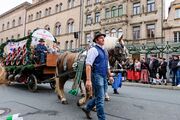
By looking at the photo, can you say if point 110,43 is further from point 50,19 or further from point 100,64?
point 50,19

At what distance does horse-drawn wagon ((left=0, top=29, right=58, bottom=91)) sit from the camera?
10.5 meters

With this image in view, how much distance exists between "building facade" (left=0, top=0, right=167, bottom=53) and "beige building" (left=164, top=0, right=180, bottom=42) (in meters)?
0.84

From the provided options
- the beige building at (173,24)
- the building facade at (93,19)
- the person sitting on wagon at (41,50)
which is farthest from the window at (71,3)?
the person sitting on wagon at (41,50)

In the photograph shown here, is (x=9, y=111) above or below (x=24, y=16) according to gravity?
below

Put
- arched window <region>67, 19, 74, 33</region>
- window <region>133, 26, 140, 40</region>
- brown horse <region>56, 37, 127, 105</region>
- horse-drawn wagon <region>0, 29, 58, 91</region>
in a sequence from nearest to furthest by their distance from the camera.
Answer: brown horse <region>56, 37, 127, 105</region> → horse-drawn wagon <region>0, 29, 58, 91</region> → window <region>133, 26, 140, 40</region> → arched window <region>67, 19, 74, 33</region>

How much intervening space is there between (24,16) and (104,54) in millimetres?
52910

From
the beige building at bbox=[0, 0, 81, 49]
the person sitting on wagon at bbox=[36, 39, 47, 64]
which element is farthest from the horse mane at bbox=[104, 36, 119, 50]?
the beige building at bbox=[0, 0, 81, 49]

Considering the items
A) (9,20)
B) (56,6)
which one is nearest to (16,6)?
(9,20)

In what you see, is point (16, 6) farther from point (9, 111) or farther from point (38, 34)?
point (9, 111)

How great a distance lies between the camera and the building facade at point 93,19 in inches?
1244

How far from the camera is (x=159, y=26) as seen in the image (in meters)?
30.2

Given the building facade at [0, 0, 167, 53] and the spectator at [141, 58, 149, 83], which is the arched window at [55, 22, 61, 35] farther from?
the spectator at [141, 58, 149, 83]

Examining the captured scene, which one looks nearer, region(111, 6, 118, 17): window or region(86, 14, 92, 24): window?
region(111, 6, 118, 17): window

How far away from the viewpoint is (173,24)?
96.2 ft
